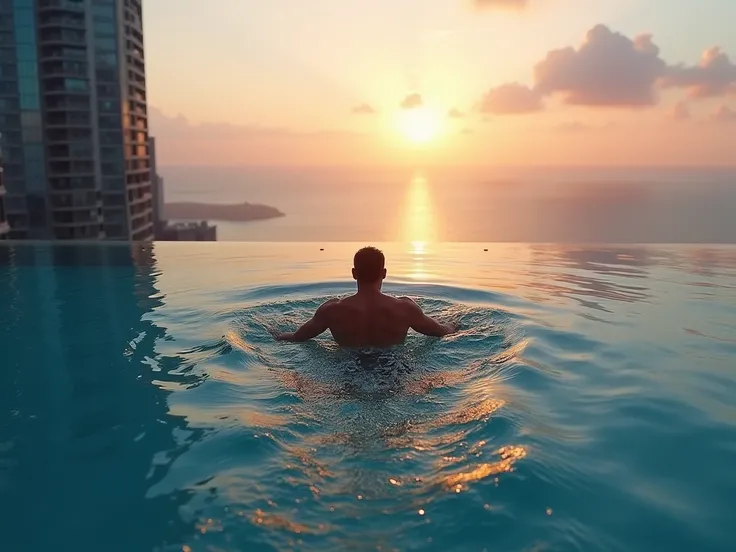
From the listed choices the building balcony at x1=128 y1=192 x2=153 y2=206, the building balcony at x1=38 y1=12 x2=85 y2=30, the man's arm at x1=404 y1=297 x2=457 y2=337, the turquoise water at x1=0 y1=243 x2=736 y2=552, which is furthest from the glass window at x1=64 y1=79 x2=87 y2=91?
the man's arm at x1=404 y1=297 x2=457 y2=337

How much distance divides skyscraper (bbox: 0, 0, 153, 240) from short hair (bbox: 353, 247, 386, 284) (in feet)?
75.5

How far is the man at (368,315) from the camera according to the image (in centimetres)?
327

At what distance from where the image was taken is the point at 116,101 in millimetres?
28312

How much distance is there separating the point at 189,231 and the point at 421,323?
117 ft

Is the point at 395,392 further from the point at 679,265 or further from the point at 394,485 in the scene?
the point at 679,265

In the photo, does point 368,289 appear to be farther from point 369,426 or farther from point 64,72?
point 64,72

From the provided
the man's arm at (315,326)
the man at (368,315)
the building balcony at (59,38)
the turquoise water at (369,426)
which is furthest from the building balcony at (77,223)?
the man at (368,315)

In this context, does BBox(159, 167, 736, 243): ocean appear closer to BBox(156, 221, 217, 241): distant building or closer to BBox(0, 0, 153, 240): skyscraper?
BBox(156, 221, 217, 241): distant building

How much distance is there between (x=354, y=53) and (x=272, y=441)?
40.5 feet

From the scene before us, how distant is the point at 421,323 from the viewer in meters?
3.44

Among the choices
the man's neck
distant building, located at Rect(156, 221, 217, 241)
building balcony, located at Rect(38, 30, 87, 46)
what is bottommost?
distant building, located at Rect(156, 221, 217, 241)

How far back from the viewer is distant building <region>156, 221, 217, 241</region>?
120 ft

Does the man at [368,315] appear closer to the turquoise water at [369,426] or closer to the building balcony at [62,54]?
the turquoise water at [369,426]

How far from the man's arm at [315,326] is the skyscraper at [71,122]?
22.7 meters
